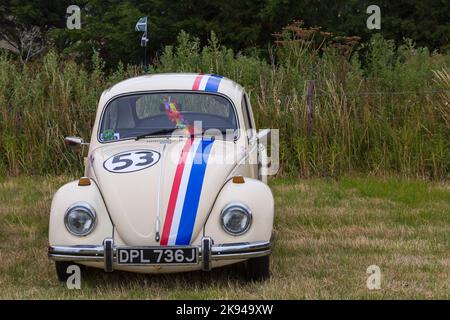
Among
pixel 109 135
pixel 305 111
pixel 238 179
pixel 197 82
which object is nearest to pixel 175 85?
pixel 197 82

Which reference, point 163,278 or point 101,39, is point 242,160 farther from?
point 101,39

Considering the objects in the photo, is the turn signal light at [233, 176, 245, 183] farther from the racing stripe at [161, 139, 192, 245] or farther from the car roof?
the car roof

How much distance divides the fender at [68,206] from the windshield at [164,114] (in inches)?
40.7

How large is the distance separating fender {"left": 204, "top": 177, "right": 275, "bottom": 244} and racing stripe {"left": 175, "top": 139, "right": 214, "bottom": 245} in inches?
4.9

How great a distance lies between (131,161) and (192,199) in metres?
0.65

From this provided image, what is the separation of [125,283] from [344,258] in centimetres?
184

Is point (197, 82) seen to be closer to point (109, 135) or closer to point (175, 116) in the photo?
point (175, 116)

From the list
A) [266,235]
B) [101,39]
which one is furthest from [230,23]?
[266,235]

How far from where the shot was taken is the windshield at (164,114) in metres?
6.42

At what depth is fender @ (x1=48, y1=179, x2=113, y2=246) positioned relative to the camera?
205 inches

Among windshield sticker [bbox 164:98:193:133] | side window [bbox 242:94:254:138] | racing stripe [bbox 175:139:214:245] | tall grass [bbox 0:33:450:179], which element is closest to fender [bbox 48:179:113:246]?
racing stripe [bbox 175:139:214:245]

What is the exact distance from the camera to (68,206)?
531 centimetres

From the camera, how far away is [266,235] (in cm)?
533

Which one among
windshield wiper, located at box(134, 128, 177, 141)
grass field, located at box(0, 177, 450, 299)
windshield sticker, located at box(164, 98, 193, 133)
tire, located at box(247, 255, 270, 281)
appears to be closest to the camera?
grass field, located at box(0, 177, 450, 299)
